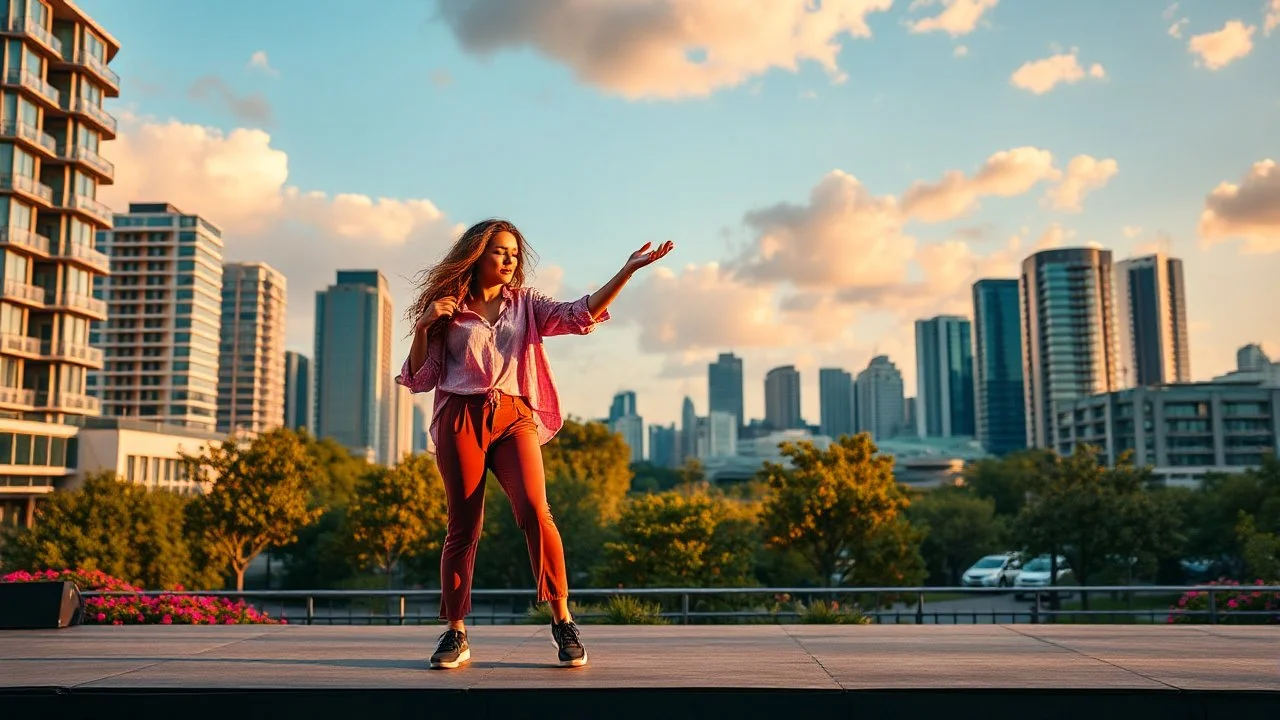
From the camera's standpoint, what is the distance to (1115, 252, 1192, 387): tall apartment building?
187125 mm

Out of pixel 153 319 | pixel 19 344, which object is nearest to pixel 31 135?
pixel 19 344

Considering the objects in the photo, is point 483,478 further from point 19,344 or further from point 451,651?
point 19,344

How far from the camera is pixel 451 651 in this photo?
4539 mm

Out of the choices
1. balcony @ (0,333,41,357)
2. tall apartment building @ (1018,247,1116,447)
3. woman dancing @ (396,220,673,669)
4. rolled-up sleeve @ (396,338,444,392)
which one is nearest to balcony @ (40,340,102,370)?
balcony @ (0,333,41,357)

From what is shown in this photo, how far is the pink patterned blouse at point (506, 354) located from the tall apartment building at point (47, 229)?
156 feet

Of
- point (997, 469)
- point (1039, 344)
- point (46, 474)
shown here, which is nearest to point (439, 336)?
point (46, 474)

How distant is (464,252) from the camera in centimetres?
478

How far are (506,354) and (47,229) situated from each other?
54.3 m

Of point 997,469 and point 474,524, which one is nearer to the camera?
point 474,524

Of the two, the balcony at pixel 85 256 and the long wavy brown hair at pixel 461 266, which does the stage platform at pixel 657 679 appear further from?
the balcony at pixel 85 256

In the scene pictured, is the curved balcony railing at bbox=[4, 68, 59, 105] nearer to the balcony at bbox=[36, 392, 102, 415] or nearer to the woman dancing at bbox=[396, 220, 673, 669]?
the balcony at bbox=[36, 392, 102, 415]

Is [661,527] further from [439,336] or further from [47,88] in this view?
[47,88]

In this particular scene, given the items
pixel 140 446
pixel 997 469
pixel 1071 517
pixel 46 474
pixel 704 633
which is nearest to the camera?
pixel 704 633

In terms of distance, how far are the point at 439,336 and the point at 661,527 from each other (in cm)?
2564
